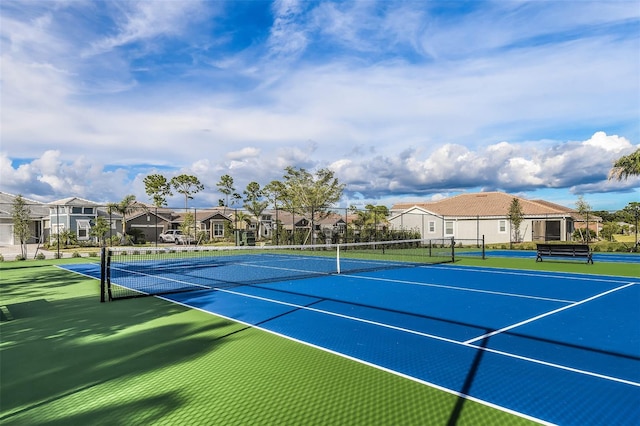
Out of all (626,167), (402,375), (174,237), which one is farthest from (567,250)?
(174,237)

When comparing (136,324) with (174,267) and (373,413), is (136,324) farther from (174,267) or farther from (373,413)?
(174,267)

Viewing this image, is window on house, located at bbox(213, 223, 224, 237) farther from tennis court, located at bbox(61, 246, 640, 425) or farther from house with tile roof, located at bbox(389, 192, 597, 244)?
tennis court, located at bbox(61, 246, 640, 425)

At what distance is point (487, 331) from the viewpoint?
6.36m

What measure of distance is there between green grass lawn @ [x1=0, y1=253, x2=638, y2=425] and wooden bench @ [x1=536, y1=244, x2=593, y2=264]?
14.6m

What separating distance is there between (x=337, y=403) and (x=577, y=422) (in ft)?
6.92

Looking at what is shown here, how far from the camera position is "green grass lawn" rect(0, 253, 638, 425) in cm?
369

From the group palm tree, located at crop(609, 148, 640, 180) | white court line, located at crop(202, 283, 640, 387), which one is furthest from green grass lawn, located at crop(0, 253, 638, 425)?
palm tree, located at crop(609, 148, 640, 180)

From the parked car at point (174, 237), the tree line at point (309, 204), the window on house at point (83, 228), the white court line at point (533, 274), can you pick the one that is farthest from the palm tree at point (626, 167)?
the window on house at point (83, 228)

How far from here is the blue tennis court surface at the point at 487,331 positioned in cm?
410

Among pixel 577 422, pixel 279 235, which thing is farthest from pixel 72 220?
pixel 577 422

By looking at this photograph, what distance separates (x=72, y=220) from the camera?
→ 1459 inches

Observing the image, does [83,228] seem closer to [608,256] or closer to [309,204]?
[309,204]

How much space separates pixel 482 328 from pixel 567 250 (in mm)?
12192

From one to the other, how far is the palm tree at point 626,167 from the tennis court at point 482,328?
14485 millimetres
